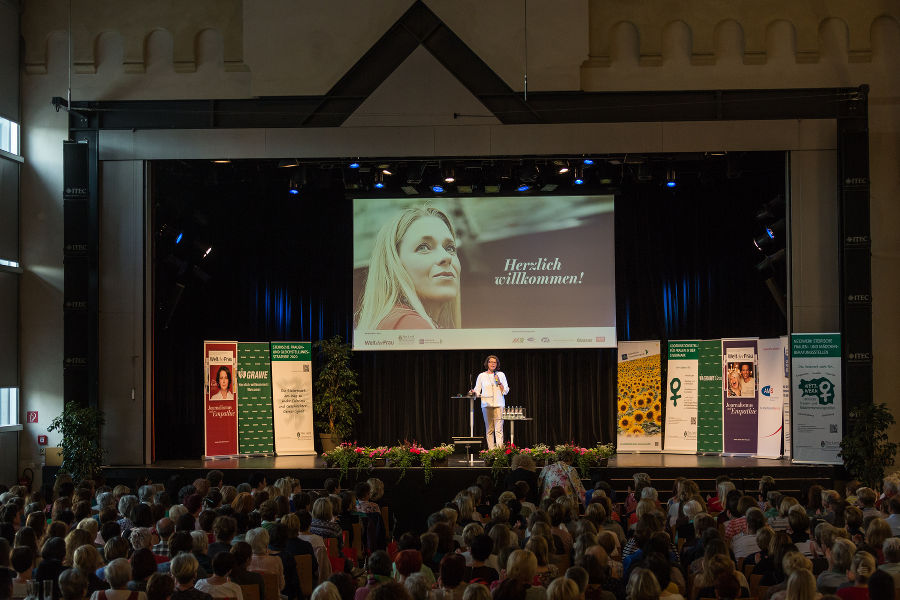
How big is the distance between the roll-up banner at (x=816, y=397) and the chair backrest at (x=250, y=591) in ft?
31.5

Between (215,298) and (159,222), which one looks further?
(215,298)

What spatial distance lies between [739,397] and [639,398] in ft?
5.16

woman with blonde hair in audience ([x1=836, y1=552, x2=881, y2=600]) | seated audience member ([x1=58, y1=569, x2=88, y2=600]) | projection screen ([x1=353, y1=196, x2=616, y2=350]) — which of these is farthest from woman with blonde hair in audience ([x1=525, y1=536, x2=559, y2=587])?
projection screen ([x1=353, y1=196, x2=616, y2=350])

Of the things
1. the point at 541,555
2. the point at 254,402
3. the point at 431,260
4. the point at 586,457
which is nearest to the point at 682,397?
the point at 586,457

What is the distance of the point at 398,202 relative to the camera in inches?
611

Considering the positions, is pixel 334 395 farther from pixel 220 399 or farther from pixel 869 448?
pixel 869 448

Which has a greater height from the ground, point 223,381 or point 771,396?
point 223,381

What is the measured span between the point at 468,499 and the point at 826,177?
8.58 meters

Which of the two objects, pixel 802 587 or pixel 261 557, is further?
pixel 261 557

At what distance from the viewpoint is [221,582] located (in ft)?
17.8

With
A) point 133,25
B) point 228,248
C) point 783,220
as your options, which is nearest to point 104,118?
point 133,25

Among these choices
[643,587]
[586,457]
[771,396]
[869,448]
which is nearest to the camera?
[643,587]

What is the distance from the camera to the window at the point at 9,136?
14.0 m

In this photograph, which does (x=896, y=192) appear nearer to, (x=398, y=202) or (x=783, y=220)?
Result: (x=783, y=220)
